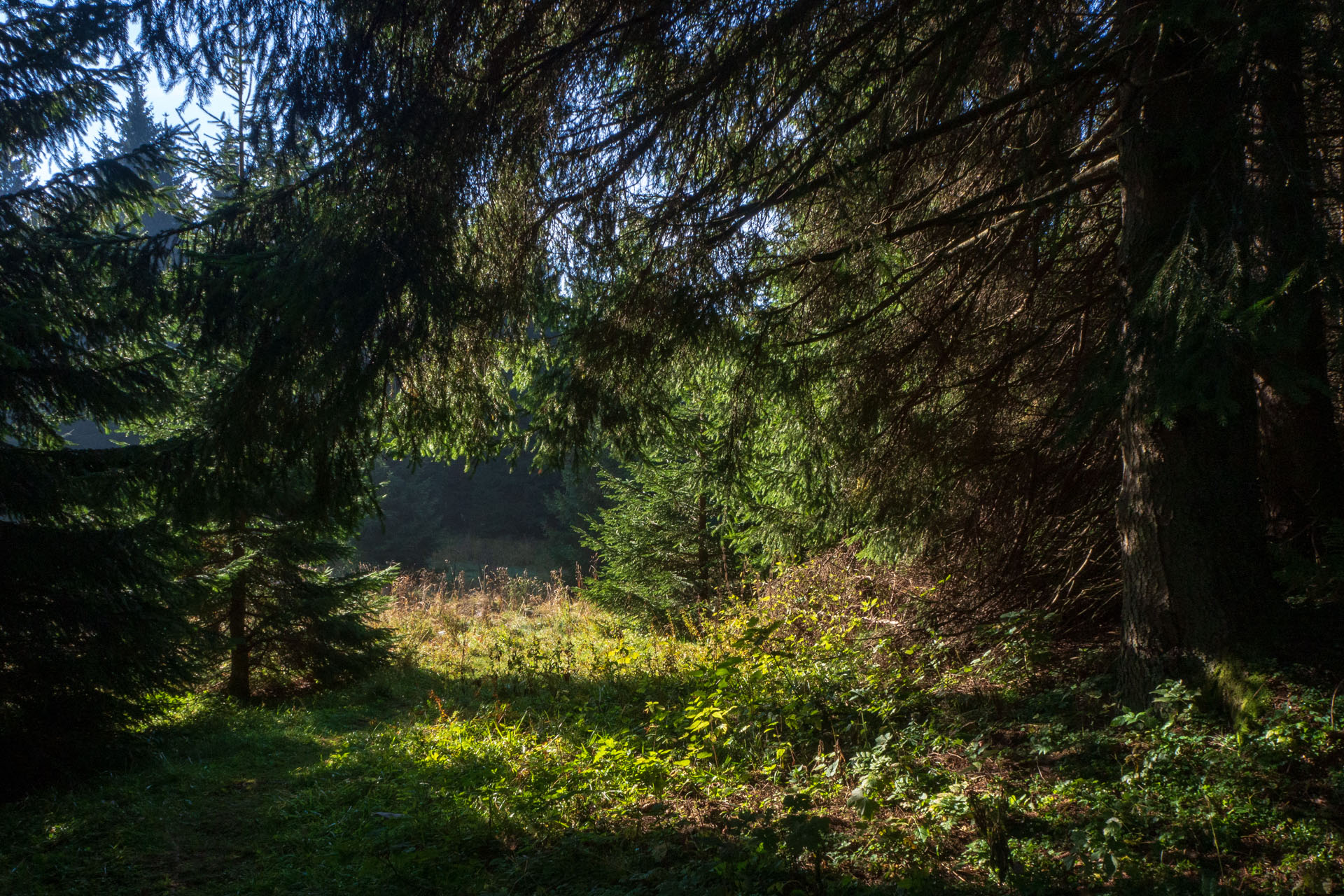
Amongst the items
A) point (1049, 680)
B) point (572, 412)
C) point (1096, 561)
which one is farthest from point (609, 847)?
point (1096, 561)

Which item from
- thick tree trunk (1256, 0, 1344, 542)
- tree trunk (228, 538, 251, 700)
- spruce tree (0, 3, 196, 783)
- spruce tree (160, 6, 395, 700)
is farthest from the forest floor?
tree trunk (228, 538, 251, 700)

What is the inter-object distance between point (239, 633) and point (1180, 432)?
31.8 ft

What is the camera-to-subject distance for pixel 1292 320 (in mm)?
2389

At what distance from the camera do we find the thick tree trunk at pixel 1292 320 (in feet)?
8.03

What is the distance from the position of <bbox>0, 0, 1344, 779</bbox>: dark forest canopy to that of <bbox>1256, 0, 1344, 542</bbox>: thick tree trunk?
2 cm

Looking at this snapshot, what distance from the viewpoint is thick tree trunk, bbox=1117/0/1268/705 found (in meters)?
3.06

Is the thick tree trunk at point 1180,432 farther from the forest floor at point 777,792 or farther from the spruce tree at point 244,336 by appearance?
the spruce tree at point 244,336

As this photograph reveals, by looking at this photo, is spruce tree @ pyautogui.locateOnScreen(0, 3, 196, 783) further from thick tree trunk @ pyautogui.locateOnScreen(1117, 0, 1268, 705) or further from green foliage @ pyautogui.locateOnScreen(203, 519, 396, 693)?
thick tree trunk @ pyautogui.locateOnScreen(1117, 0, 1268, 705)

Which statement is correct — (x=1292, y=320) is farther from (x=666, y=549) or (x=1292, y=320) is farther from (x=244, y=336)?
(x=666, y=549)

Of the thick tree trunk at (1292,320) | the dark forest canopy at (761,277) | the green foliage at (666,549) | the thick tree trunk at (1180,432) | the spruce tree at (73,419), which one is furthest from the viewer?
the green foliage at (666,549)

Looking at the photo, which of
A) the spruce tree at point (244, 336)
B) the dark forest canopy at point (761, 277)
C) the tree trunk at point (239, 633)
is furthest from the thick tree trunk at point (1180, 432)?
the tree trunk at point (239, 633)

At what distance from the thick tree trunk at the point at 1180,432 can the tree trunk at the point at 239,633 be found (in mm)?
9121

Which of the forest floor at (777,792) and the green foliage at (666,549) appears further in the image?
the green foliage at (666,549)

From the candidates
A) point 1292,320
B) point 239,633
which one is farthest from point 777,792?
point 239,633
